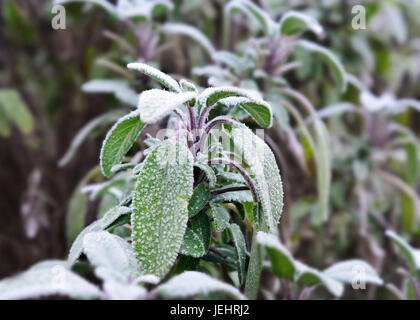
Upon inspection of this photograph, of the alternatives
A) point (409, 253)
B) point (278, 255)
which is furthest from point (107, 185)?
point (409, 253)

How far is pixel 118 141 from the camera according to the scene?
1.30 ft

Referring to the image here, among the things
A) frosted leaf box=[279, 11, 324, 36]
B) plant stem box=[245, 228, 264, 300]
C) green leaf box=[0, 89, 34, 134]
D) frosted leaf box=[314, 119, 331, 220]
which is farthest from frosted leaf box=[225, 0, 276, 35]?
green leaf box=[0, 89, 34, 134]

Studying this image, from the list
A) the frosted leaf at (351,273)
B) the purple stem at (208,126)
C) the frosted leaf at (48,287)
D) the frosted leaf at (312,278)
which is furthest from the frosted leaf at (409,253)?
the frosted leaf at (48,287)

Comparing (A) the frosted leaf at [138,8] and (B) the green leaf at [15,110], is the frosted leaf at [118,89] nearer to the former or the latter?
(A) the frosted leaf at [138,8]

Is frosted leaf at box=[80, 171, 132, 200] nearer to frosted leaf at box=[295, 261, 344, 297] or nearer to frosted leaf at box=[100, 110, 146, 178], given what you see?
frosted leaf at box=[100, 110, 146, 178]

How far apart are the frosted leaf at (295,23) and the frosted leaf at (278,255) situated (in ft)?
1.09

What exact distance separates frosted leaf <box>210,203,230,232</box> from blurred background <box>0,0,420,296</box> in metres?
0.37

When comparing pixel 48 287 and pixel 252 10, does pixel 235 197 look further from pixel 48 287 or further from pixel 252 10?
pixel 252 10

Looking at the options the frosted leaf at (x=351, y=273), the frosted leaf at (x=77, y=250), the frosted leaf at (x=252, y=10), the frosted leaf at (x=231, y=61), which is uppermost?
the frosted leaf at (x=252, y=10)

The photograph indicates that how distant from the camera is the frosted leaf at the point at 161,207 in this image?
1.11 ft
